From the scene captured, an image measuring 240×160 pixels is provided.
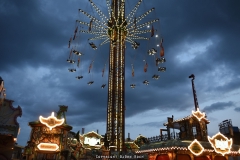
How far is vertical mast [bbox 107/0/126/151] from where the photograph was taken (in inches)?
1097

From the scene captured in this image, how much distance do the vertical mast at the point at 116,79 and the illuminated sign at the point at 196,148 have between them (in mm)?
10161

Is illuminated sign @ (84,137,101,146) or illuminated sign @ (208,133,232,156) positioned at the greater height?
illuminated sign @ (84,137,101,146)

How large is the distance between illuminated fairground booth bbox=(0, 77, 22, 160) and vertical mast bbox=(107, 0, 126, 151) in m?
11.9

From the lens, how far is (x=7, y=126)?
17.9m

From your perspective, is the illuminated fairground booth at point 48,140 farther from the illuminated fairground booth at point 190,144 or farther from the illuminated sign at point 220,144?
the illuminated sign at point 220,144

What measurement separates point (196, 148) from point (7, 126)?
17.0 meters

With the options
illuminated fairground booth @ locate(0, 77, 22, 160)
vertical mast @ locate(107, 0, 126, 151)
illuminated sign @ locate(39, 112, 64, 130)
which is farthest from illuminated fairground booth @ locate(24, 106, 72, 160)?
vertical mast @ locate(107, 0, 126, 151)

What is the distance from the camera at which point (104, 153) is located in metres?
22.7

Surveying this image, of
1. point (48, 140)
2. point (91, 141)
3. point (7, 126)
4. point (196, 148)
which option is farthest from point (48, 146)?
point (91, 141)

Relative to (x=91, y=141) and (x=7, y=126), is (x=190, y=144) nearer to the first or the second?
(x=7, y=126)

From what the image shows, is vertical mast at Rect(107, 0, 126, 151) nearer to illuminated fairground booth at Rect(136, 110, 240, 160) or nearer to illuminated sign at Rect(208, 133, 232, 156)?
illuminated fairground booth at Rect(136, 110, 240, 160)

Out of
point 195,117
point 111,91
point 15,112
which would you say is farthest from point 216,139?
point 15,112

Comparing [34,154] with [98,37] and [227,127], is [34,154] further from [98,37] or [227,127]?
[227,127]

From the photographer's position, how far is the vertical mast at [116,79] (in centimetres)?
2786
